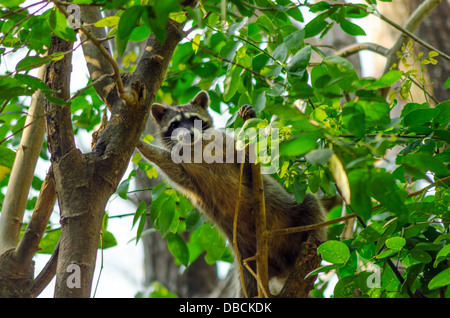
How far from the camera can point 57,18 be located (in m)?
2.70

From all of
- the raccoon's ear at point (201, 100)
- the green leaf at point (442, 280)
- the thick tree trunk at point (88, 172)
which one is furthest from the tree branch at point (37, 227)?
the raccoon's ear at point (201, 100)

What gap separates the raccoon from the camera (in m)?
4.55

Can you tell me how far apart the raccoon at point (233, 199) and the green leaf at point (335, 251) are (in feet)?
5.28

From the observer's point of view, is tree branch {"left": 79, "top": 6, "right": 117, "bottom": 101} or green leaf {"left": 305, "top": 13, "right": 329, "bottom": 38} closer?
green leaf {"left": 305, "top": 13, "right": 329, "bottom": 38}

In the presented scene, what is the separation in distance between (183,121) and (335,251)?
2.92 metres

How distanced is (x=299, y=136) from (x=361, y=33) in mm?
1799

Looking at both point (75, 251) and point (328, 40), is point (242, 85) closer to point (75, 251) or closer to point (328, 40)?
point (75, 251)

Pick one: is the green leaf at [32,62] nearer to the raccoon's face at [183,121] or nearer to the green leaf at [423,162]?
the green leaf at [423,162]

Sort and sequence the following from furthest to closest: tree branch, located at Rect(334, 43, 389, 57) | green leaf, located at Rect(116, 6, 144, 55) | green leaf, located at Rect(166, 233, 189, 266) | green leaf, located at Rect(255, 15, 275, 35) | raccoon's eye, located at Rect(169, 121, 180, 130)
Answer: raccoon's eye, located at Rect(169, 121, 180, 130), tree branch, located at Rect(334, 43, 389, 57), green leaf, located at Rect(166, 233, 189, 266), green leaf, located at Rect(255, 15, 275, 35), green leaf, located at Rect(116, 6, 144, 55)

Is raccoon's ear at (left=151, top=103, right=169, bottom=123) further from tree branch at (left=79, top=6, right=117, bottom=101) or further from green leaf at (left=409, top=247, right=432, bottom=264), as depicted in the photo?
green leaf at (left=409, top=247, right=432, bottom=264)

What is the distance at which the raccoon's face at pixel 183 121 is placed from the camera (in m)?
4.99

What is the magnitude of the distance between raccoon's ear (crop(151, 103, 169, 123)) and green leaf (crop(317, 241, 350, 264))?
328 cm

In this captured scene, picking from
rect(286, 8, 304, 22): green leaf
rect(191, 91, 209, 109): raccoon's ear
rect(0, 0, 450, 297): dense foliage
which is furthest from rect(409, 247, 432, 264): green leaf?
rect(191, 91, 209, 109): raccoon's ear

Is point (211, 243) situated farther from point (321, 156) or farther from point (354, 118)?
A: point (321, 156)
